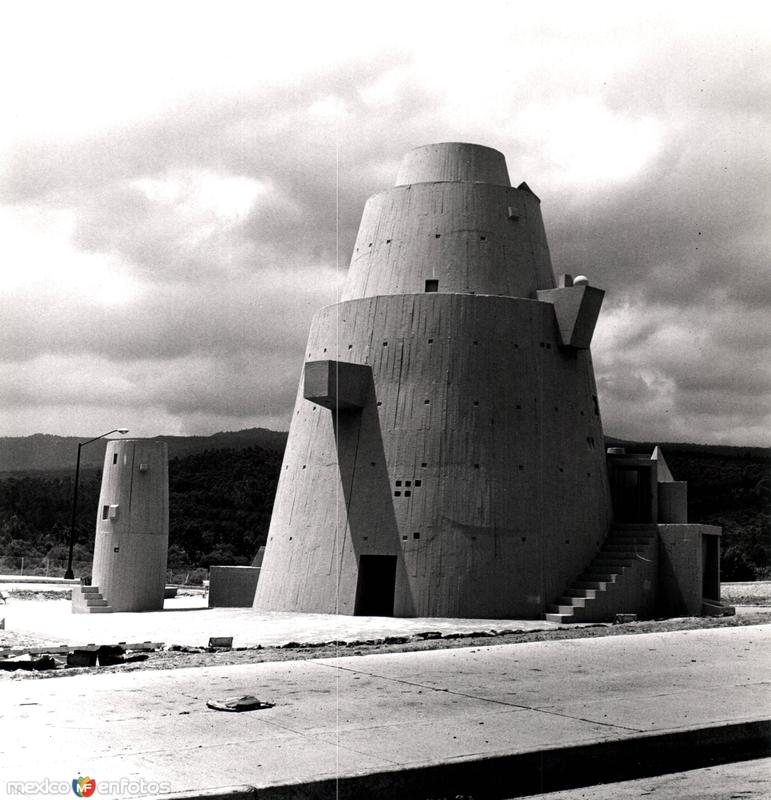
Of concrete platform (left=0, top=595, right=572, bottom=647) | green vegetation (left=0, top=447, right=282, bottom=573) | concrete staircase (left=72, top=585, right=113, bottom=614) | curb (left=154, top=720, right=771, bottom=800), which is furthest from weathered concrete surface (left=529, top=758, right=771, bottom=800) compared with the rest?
green vegetation (left=0, top=447, right=282, bottom=573)

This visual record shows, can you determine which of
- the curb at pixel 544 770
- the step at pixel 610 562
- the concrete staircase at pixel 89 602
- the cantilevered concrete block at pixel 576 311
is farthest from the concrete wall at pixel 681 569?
the curb at pixel 544 770

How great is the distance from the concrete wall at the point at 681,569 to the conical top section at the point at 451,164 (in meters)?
8.93

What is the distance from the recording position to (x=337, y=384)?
21.6 metres

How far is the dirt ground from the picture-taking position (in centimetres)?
1127

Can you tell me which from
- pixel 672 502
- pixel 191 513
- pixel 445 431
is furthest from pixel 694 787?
pixel 191 513

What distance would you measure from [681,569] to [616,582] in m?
1.88

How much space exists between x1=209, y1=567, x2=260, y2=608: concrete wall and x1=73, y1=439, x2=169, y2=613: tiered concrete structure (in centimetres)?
161

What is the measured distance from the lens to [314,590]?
2212cm

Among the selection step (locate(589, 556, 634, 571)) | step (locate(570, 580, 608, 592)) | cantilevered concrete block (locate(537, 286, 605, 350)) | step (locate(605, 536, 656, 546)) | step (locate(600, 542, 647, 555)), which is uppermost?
cantilevered concrete block (locate(537, 286, 605, 350))

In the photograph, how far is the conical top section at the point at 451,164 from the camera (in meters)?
24.5

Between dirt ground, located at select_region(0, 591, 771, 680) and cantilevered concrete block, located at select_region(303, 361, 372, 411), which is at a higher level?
cantilevered concrete block, located at select_region(303, 361, 372, 411)

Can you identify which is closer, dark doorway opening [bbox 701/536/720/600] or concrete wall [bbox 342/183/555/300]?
concrete wall [bbox 342/183/555/300]

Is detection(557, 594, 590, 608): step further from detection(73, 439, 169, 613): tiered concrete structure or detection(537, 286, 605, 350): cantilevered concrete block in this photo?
detection(73, 439, 169, 613): tiered concrete structure

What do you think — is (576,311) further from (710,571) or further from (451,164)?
(710,571)
